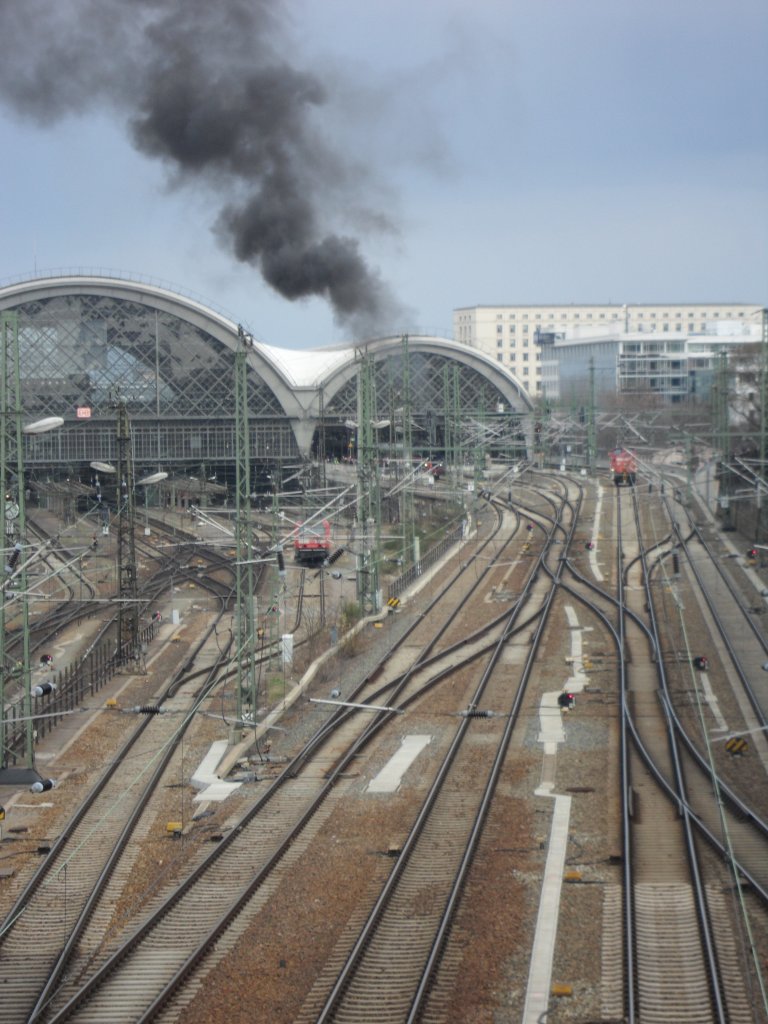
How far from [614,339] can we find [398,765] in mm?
59998

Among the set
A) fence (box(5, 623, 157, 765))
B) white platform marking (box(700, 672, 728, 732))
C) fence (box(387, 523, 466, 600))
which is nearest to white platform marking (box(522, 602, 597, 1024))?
white platform marking (box(700, 672, 728, 732))

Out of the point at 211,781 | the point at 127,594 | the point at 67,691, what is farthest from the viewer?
the point at 127,594

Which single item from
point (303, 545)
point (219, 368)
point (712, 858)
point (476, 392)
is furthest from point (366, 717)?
point (476, 392)

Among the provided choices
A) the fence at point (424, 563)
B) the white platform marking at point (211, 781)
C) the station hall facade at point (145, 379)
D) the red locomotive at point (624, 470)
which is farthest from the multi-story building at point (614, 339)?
the white platform marking at point (211, 781)

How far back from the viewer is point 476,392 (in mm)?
52594

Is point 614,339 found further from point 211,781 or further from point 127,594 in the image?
point 211,781

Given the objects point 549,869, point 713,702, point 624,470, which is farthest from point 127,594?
point 624,470

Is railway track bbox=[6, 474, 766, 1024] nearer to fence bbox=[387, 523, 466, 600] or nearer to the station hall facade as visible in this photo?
fence bbox=[387, 523, 466, 600]

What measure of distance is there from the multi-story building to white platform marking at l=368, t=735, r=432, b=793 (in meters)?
29.7

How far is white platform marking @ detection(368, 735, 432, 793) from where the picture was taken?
13.7 m

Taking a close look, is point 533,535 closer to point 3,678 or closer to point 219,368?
point 219,368

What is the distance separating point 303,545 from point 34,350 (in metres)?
19.3

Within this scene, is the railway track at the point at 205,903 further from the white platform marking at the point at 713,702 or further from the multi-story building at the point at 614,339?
the multi-story building at the point at 614,339

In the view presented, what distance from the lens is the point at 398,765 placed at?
14.6 meters
